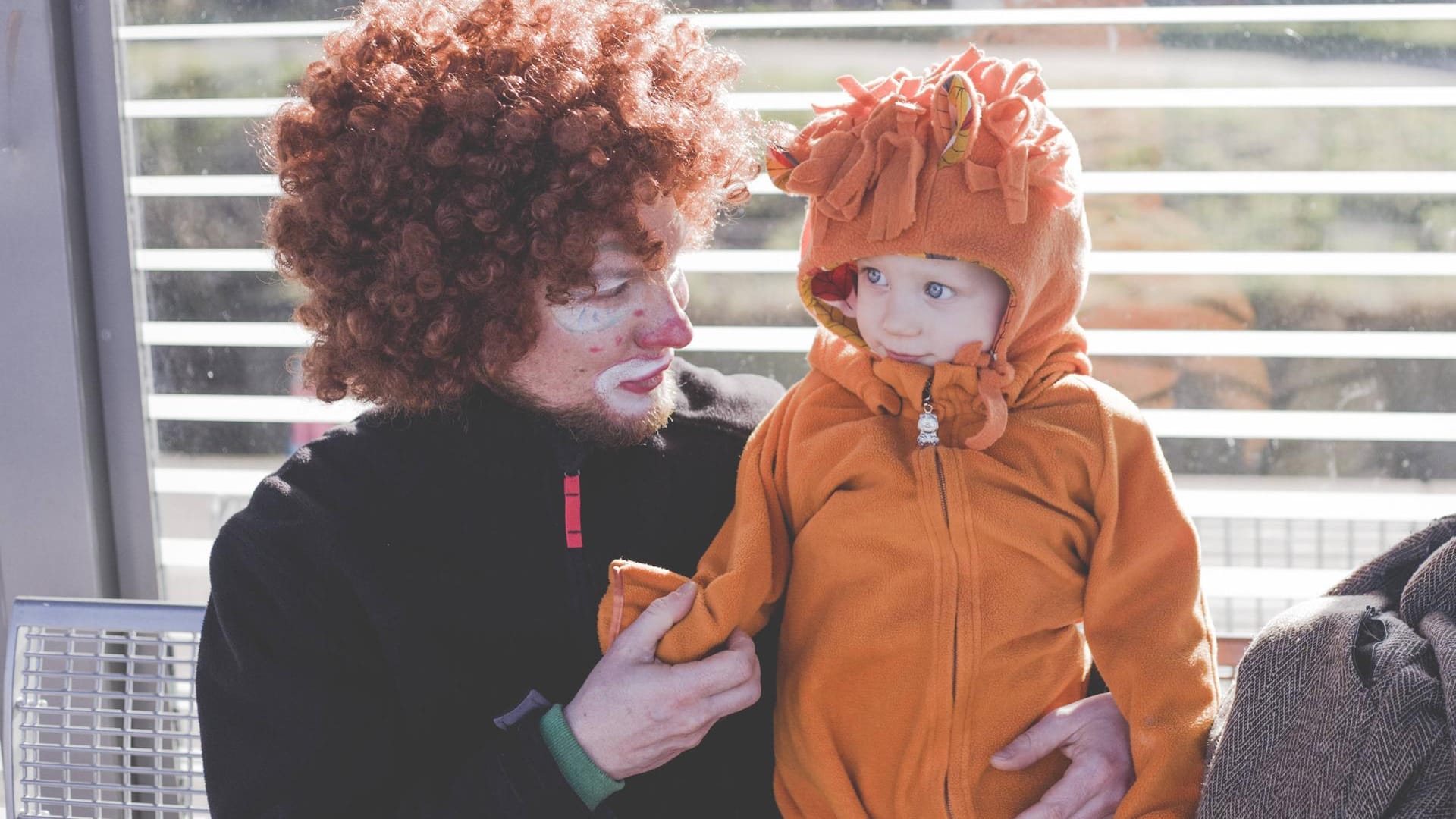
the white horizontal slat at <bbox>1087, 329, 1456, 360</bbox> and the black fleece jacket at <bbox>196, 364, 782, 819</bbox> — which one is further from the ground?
the white horizontal slat at <bbox>1087, 329, 1456, 360</bbox>

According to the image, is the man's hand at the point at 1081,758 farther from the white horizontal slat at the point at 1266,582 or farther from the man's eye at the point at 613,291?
the white horizontal slat at the point at 1266,582

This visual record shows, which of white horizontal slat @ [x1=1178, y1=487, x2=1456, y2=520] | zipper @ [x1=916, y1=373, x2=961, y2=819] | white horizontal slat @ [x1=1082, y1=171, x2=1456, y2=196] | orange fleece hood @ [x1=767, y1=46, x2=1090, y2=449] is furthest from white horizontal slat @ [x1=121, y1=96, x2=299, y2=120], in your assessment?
white horizontal slat @ [x1=1178, y1=487, x2=1456, y2=520]

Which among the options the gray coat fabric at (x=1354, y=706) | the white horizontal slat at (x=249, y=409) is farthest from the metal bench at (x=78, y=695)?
the gray coat fabric at (x=1354, y=706)

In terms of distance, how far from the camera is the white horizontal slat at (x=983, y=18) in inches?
91.8

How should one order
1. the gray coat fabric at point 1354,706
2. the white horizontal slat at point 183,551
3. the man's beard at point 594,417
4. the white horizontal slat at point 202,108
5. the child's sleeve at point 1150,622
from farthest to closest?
the white horizontal slat at point 183,551 → the white horizontal slat at point 202,108 → the man's beard at point 594,417 → the child's sleeve at point 1150,622 → the gray coat fabric at point 1354,706

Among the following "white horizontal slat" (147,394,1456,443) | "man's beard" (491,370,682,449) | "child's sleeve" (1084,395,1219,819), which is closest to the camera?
"child's sleeve" (1084,395,1219,819)

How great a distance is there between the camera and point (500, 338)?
1.67 m

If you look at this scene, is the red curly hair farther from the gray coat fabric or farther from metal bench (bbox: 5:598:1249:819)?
the gray coat fabric

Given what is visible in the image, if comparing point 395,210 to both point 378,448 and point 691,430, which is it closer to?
point 378,448

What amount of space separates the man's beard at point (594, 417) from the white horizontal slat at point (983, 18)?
0.99m

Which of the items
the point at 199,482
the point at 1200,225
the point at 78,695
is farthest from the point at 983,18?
the point at 78,695

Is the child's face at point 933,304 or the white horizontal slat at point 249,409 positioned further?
the white horizontal slat at point 249,409

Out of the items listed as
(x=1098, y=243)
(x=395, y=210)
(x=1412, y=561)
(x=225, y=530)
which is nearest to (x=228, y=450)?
(x=225, y=530)

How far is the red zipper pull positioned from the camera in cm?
170
